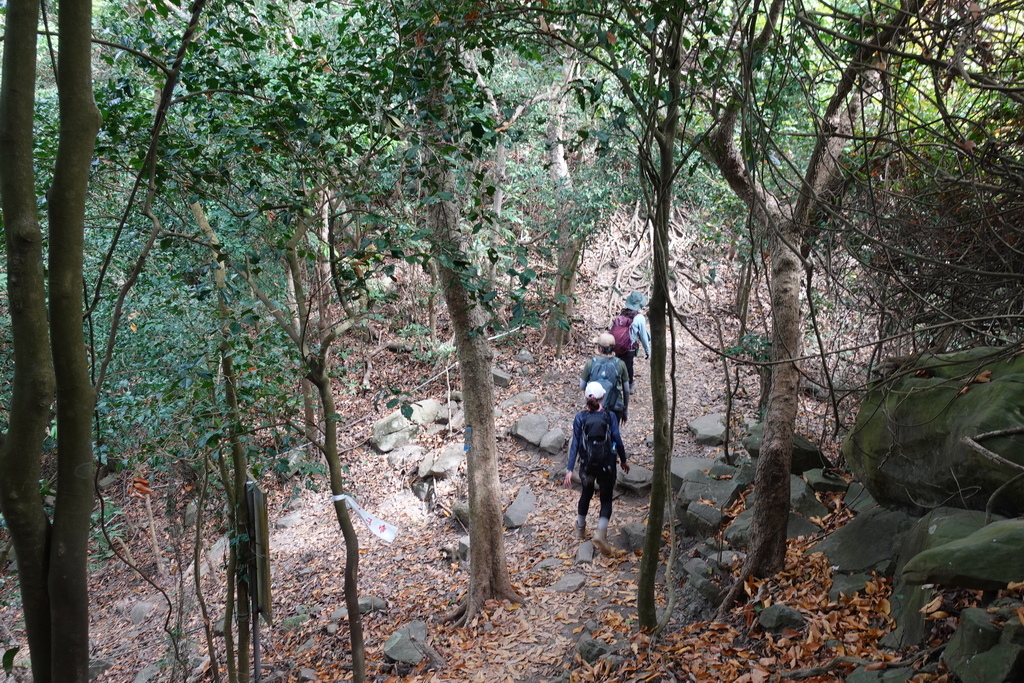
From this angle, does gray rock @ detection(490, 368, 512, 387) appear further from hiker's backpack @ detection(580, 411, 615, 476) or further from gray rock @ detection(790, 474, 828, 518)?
gray rock @ detection(790, 474, 828, 518)

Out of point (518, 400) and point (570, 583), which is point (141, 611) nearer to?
point (518, 400)

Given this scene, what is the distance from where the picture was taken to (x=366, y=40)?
451 cm

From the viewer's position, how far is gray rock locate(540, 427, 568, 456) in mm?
9938

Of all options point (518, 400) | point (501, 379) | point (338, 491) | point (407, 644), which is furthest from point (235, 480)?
point (501, 379)

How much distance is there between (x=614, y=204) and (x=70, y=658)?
10902mm

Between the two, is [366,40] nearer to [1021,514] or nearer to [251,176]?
[251,176]

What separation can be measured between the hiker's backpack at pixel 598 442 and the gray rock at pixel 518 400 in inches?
197

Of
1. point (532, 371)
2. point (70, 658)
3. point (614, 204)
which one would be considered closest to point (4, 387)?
point (70, 658)

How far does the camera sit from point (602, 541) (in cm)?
699

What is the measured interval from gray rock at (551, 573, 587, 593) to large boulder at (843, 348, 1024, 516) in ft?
9.86

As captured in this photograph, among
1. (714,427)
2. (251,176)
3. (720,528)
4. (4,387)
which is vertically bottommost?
(720,528)

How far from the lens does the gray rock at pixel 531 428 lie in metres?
10.2

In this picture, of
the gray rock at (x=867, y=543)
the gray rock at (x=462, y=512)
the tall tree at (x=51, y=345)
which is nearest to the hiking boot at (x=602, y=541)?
the gray rock at (x=867, y=543)

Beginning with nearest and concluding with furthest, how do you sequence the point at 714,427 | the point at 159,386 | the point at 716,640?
the point at 716,640 → the point at 159,386 → the point at 714,427
